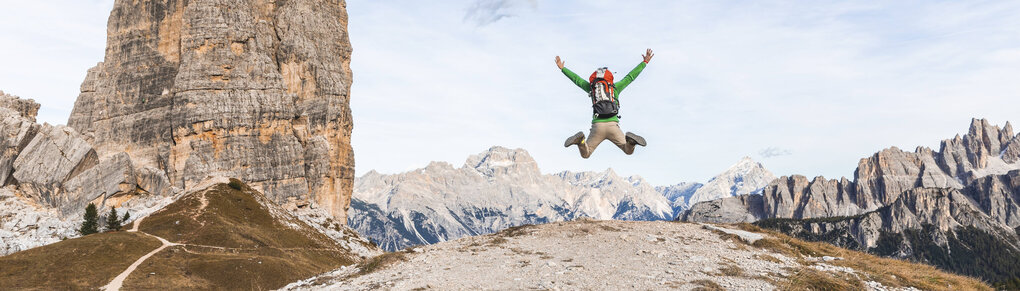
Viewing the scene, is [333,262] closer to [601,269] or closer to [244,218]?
[244,218]

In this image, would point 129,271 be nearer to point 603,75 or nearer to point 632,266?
point 632,266

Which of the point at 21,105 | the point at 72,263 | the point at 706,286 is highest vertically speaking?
the point at 21,105

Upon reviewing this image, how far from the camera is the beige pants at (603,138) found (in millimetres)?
23219

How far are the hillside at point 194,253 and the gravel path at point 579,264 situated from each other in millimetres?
22509

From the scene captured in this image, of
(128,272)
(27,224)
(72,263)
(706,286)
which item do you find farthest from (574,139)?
(27,224)

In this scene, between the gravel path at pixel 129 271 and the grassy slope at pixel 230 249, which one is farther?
the grassy slope at pixel 230 249

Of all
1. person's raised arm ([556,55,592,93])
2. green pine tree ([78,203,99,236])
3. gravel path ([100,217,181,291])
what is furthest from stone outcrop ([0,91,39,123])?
person's raised arm ([556,55,592,93])

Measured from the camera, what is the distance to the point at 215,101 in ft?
442

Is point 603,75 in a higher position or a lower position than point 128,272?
higher

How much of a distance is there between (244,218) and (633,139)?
92392mm

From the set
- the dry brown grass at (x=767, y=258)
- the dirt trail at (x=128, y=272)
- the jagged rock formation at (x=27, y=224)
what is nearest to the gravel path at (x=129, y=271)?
the dirt trail at (x=128, y=272)

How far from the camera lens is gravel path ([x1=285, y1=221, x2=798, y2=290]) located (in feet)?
80.1

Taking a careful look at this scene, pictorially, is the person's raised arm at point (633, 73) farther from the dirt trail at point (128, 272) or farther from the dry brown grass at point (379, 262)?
the dirt trail at point (128, 272)

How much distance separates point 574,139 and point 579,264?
752 cm
